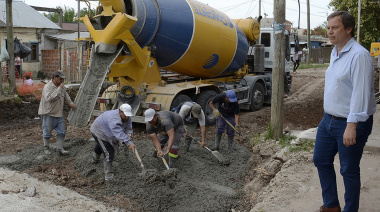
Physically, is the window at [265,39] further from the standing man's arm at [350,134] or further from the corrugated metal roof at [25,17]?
the corrugated metal roof at [25,17]

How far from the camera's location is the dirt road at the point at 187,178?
190 inches

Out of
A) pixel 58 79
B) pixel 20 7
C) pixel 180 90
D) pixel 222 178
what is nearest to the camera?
pixel 222 178

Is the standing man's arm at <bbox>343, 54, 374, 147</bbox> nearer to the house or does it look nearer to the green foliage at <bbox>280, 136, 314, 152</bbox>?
the green foliage at <bbox>280, 136, 314, 152</bbox>

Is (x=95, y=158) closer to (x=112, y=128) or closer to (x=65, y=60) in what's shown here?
(x=112, y=128)

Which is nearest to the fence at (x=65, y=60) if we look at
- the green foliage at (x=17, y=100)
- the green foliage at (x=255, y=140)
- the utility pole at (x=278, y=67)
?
the green foliage at (x=17, y=100)

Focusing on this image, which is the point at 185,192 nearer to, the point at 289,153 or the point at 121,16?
the point at 289,153

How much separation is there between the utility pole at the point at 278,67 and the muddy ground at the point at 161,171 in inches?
15.7

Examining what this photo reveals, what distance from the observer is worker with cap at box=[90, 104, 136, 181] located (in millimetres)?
5453

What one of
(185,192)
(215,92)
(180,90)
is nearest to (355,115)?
(185,192)

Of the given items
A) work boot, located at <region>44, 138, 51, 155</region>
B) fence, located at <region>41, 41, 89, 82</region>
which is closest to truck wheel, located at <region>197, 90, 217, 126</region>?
work boot, located at <region>44, 138, 51, 155</region>

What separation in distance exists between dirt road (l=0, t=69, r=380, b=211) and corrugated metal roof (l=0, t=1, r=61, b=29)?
13.4 m

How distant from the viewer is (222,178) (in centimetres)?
607

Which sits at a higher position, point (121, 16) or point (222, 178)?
point (121, 16)

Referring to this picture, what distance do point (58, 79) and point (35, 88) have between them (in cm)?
783
